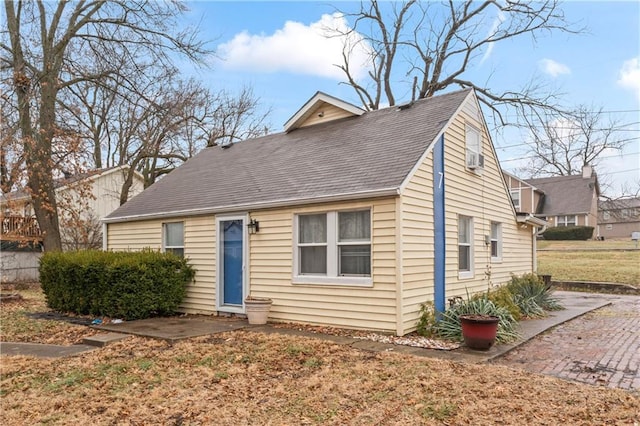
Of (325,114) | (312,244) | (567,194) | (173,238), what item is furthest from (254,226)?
(567,194)

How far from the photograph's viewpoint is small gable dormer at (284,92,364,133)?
11.7m

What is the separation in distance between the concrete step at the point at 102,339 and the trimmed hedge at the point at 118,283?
5.83 ft

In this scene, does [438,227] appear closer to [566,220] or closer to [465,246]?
[465,246]

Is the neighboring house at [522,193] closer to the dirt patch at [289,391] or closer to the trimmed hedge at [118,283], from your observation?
the trimmed hedge at [118,283]

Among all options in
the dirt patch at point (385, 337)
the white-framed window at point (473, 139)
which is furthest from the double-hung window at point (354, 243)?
the white-framed window at point (473, 139)

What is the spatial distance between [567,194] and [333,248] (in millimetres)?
37198

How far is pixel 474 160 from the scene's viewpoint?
1070cm

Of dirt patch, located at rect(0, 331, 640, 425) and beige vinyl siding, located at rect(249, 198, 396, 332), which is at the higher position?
beige vinyl siding, located at rect(249, 198, 396, 332)

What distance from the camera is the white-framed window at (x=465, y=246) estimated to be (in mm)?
10211

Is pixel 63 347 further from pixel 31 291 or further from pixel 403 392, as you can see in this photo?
pixel 31 291

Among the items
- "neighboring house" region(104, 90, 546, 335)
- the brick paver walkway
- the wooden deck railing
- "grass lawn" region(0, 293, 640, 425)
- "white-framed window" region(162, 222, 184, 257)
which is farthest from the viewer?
the wooden deck railing

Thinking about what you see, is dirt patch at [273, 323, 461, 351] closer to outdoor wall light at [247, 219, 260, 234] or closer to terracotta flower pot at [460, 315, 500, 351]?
terracotta flower pot at [460, 315, 500, 351]

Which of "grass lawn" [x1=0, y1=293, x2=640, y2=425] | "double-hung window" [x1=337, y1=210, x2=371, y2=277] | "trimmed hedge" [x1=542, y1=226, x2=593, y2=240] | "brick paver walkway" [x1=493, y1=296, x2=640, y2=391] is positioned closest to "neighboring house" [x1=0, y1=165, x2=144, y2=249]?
"grass lawn" [x1=0, y1=293, x2=640, y2=425]

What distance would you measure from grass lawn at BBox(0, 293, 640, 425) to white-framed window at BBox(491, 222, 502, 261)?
661cm
